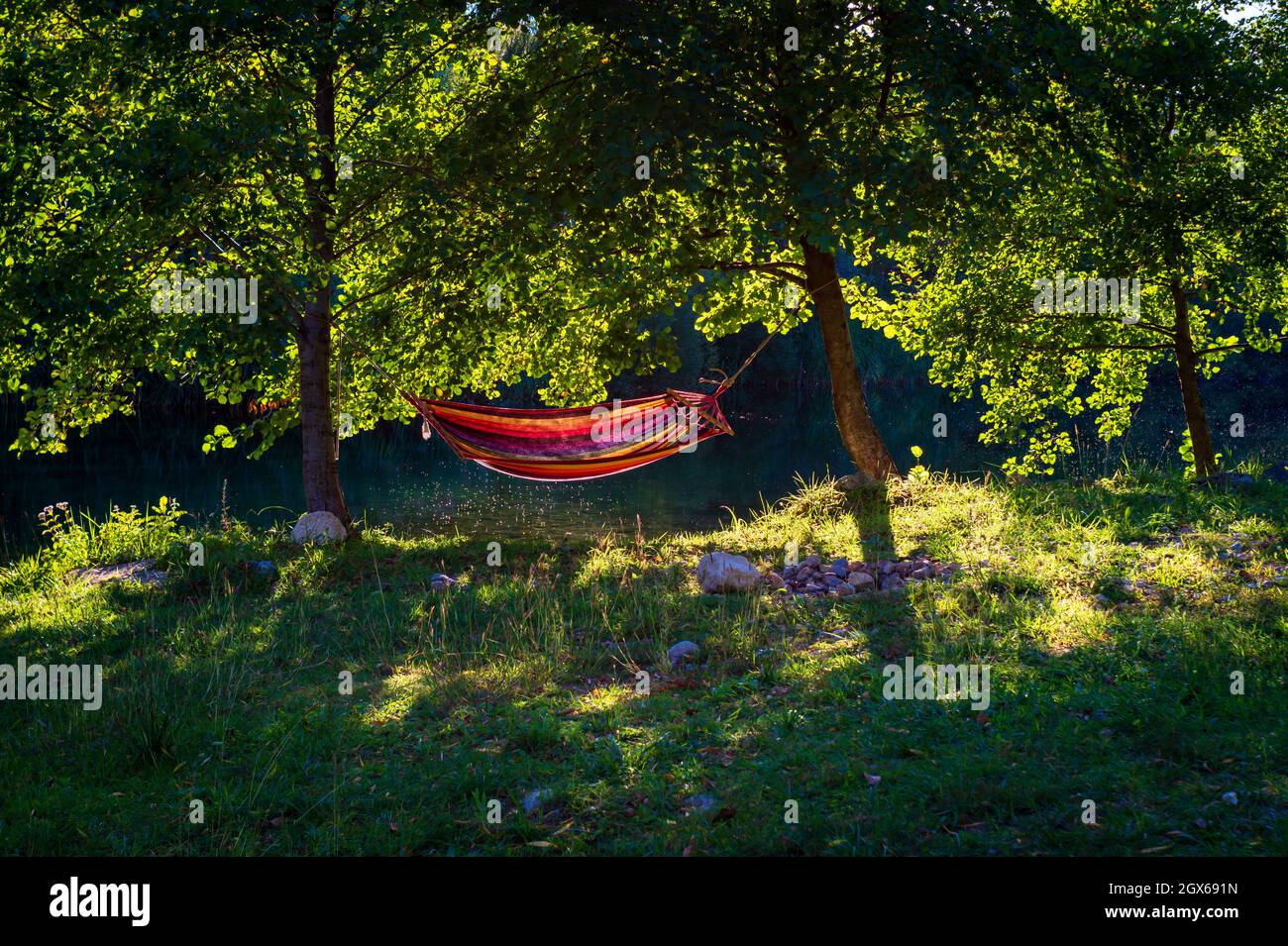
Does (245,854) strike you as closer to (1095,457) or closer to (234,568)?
(234,568)

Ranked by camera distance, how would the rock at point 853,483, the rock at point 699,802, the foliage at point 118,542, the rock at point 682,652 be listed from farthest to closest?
1. the rock at point 853,483
2. the foliage at point 118,542
3. the rock at point 682,652
4. the rock at point 699,802

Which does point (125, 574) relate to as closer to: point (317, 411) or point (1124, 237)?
point (317, 411)

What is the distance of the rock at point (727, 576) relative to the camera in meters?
6.87

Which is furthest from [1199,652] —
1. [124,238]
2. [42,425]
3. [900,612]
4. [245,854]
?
[42,425]

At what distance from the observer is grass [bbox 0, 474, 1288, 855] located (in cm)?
360

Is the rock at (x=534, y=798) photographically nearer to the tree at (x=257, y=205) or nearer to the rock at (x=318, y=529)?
the tree at (x=257, y=205)

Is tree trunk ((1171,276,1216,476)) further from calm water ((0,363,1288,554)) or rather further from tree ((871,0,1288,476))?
calm water ((0,363,1288,554))

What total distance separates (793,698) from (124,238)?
5854 millimetres

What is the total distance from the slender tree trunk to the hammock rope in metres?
0.31

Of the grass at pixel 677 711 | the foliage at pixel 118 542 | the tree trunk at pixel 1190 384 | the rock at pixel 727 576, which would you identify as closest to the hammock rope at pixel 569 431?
the grass at pixel 677 711

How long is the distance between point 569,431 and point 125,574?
385 cm

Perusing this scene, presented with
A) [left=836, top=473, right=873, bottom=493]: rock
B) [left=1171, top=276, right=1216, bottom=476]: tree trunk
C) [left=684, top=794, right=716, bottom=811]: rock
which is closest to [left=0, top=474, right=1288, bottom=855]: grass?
[left=684, top=794, right=716, bottom=811]: rock

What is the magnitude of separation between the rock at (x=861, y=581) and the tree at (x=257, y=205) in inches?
151

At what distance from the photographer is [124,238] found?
7.33 m
